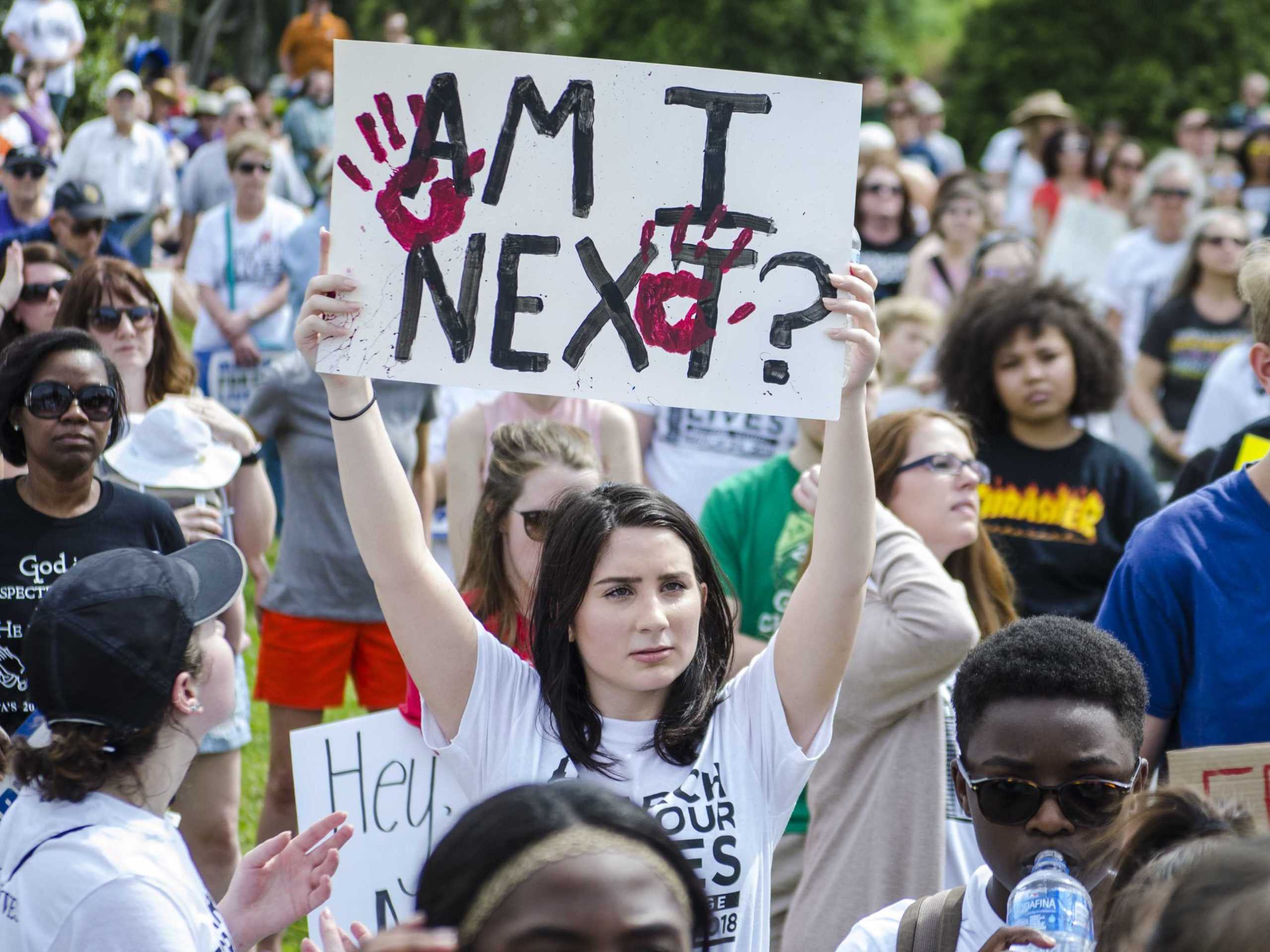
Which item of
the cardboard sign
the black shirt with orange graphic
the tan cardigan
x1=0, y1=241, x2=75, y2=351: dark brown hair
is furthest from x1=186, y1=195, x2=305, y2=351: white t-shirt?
the cardboard sign

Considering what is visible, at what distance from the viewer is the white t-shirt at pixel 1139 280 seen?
→ 9.64 meters

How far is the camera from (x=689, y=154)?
9.43 feet

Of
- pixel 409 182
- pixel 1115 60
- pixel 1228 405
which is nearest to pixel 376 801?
pixel 409 182

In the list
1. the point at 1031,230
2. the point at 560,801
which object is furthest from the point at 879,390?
the point at 1031,230

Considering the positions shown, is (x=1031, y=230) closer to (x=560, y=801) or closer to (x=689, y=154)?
(x=689, y=154)

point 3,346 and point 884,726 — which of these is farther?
point 3,346

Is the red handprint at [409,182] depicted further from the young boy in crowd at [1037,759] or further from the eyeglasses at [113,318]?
the eyeglasses at [113,318]

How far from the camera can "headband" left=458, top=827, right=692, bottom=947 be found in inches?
62.6

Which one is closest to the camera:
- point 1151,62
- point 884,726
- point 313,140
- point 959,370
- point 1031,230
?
point 884,726

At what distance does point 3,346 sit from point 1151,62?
2380cm

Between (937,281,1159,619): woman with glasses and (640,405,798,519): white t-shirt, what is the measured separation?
2.12 feet

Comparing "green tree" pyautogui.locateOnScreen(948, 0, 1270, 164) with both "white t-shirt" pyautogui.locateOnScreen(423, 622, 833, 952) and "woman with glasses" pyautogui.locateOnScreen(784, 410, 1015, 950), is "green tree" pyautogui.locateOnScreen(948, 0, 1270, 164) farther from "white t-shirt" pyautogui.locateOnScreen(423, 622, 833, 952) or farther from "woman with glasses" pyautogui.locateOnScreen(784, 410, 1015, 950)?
"white t-shirt" pyautogui.locateOnScreen(423, 622, 833, 952)

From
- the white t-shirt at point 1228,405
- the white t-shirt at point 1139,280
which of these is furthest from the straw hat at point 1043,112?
the white t-shirt at point 1228,405

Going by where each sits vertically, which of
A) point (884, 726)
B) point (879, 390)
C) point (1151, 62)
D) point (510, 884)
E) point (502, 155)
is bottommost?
point (884, 726)
